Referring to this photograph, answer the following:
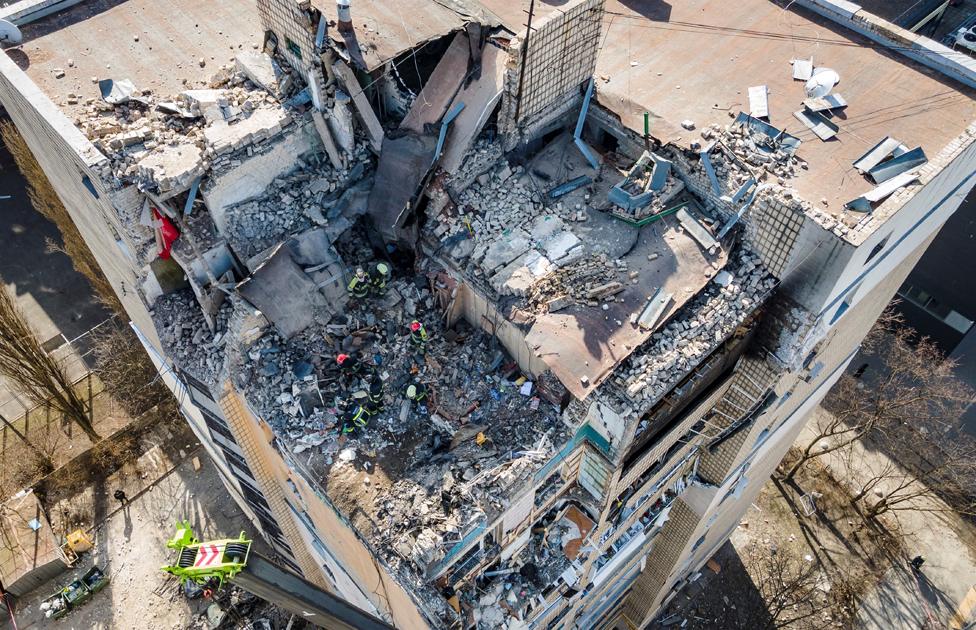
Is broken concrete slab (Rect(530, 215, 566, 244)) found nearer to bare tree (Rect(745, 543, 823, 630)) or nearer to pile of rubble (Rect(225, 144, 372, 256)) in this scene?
pile of rubble (Rect(225, 144, 372, 256))

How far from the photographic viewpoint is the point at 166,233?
654 inches

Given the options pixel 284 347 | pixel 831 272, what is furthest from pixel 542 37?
pixel 284 347

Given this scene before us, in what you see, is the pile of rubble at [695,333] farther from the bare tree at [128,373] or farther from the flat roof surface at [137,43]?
the bare tree at [128,373]

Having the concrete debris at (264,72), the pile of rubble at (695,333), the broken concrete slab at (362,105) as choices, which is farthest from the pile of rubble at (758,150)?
the concrete debris at (264,72)

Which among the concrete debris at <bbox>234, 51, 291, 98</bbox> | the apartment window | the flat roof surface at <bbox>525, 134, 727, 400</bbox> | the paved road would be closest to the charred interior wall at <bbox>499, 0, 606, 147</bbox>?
the flat roof surface at <bbox>525, 134, 727, 400</bbox>

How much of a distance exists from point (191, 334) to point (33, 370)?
1954 centimetres

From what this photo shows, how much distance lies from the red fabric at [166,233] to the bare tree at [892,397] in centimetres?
2830

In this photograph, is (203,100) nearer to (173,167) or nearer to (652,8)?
(173,167)

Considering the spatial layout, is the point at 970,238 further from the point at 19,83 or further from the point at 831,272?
the point at 19,83

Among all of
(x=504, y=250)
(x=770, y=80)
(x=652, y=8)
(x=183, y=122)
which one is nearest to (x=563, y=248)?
(x=504, y=250)

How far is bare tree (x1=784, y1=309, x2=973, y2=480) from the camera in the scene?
33.3 metres

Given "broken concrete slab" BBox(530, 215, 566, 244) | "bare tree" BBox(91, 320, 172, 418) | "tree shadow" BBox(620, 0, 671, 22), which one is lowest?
"broken concrete slab" BBox(530, 215, 566, 244)

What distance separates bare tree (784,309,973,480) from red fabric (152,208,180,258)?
92.9 feet

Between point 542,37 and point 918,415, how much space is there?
2980cm
